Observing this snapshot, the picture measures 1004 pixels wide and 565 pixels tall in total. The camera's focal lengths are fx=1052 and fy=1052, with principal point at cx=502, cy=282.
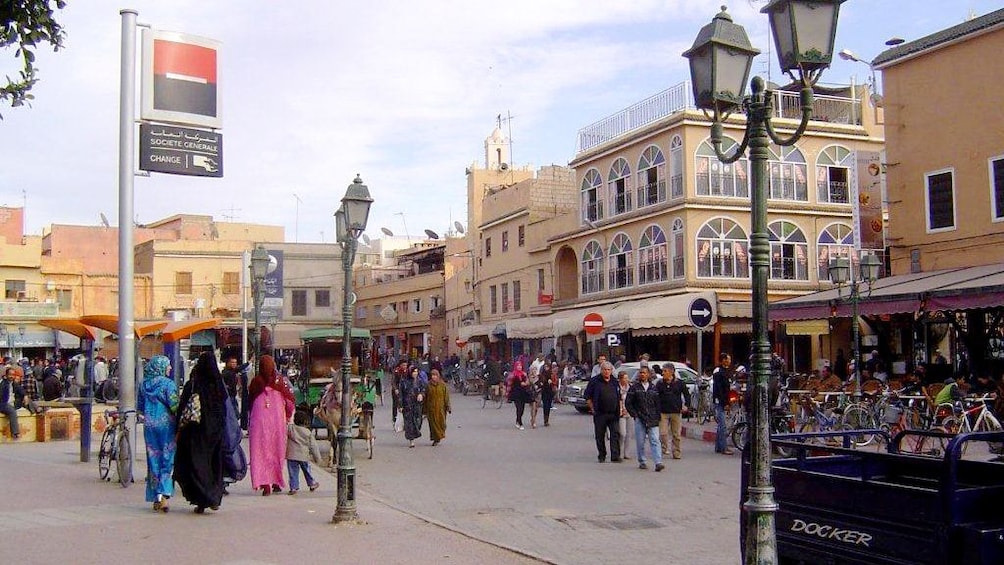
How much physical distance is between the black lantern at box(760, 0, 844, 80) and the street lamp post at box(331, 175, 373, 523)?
6.36 metres

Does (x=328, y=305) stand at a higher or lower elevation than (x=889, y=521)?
higher

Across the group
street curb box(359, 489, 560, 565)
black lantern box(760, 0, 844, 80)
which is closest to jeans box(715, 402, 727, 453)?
street curb box(359, 489, 560, 565)

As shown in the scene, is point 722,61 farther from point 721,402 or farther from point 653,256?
point 653,256

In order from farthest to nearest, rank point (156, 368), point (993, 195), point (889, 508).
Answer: point (993, 195)
point (156, 368)
point (889, 508)

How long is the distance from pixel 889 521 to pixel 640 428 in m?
10.3

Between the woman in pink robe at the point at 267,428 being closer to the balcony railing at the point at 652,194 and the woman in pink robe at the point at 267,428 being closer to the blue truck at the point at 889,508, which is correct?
the blue truck at the point at 889,508

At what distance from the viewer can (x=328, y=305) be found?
224ft

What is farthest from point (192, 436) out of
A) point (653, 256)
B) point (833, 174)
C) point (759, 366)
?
point (833, 174)

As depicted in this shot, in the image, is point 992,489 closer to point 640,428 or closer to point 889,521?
point 889,521

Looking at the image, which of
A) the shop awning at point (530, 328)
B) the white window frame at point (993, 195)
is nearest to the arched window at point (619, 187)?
the shop awning at point (530, 328)

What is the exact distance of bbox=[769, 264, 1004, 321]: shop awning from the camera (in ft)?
62.3

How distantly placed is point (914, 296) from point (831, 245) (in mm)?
20488

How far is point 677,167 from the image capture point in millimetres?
38781

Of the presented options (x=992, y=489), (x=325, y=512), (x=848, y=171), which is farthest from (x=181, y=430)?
(x=848, y=171)
